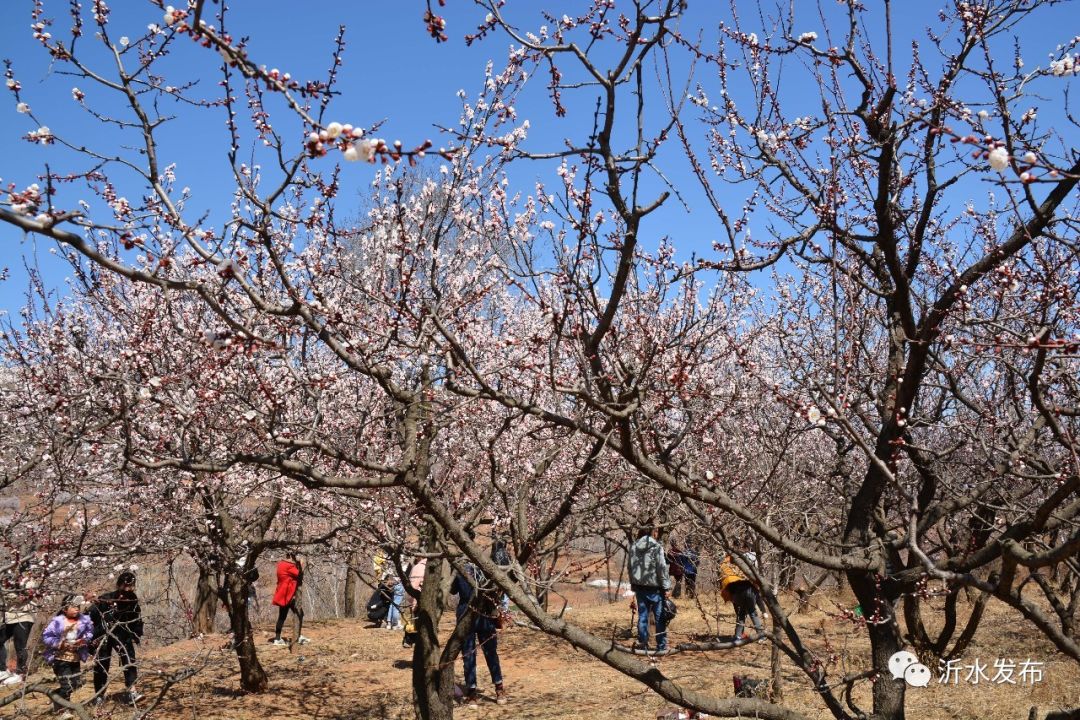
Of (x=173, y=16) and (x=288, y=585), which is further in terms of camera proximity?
(x=288, y=585)

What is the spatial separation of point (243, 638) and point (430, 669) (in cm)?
355

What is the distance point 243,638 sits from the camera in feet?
32.0

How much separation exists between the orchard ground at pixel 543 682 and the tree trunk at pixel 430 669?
1.74 meters

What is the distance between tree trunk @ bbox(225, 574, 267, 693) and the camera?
9.63m

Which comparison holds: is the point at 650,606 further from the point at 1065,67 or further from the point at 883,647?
the point at 1065,67

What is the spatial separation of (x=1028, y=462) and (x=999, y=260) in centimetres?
122

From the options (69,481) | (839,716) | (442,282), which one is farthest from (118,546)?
(839,716)

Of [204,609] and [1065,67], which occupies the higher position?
[1065,67]

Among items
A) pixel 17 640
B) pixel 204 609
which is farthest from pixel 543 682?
pixel 17 640

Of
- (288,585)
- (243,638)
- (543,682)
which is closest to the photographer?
(243,638)

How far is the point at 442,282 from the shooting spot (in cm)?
881

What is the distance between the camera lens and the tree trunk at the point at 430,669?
23.5ft

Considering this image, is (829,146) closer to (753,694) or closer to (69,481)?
(753,694)

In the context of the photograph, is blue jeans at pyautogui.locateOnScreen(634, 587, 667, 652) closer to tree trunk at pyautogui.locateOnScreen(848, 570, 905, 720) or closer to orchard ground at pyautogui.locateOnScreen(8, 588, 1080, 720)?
orchard ground at pyautogui.locateOnScreen(8, 588, 1080, 720)
